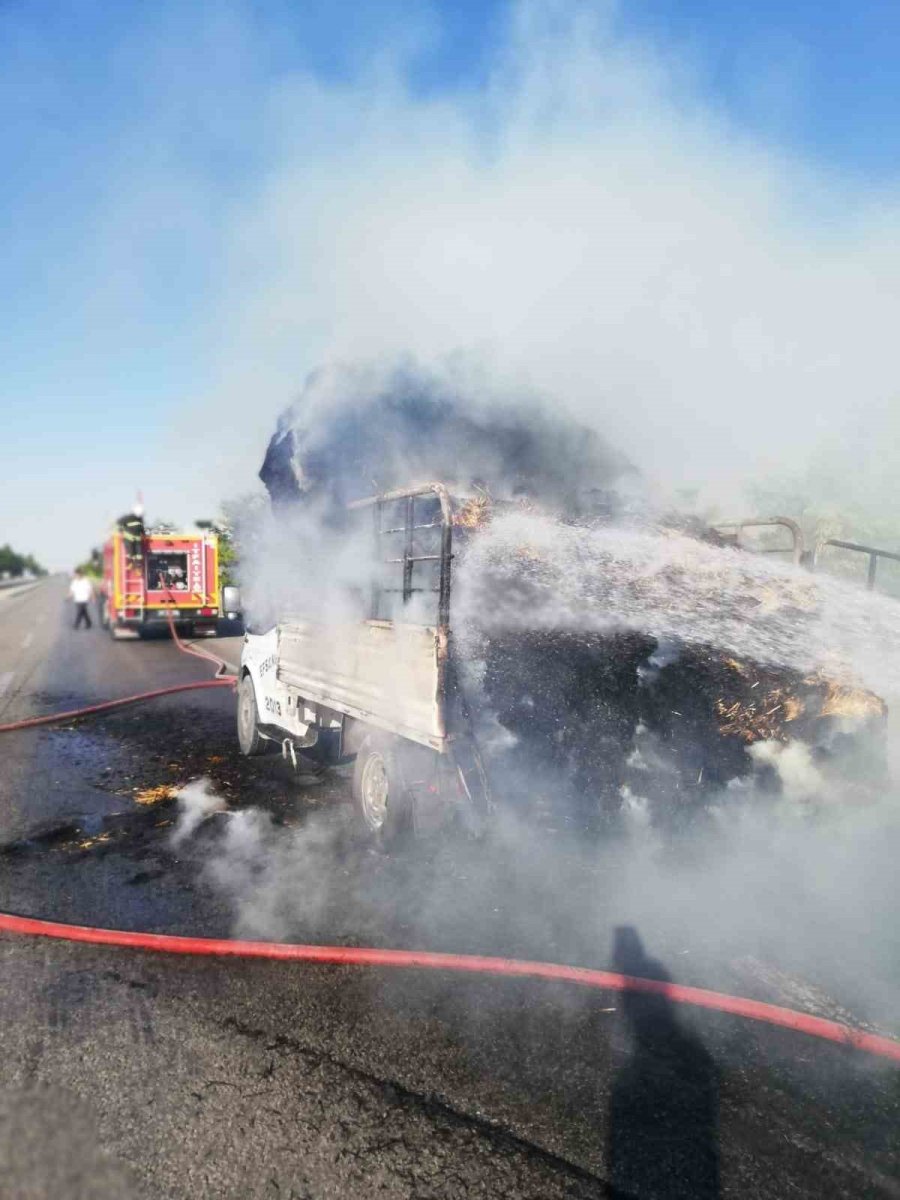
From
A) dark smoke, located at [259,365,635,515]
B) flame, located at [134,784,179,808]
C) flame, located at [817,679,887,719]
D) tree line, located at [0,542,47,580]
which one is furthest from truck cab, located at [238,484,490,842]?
tree line, located at [0,542,47,580]

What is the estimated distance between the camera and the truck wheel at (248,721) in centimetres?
816

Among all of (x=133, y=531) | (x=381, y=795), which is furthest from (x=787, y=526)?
(x=133, y=531)

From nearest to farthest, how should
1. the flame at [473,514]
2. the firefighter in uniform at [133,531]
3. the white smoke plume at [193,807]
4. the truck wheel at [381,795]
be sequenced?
the truck wheel at [381,795], the flame at [473,514], the white smoke plume at [193,807], the firefighter in uniform at [133,531]

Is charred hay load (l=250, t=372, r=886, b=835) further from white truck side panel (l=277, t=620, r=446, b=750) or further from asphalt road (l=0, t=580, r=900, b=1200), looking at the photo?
asphalt road (l=0, t=580, r=900, b=1200)

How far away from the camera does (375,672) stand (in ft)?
17.3

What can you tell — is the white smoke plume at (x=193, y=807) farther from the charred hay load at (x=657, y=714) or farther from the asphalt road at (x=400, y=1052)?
the charred hay load at (x=657, y=714)

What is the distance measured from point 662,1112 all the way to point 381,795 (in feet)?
9.61

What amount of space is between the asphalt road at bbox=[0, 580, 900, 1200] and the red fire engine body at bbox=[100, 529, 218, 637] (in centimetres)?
1593

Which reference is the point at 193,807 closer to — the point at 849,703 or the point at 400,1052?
the point at 400,1052

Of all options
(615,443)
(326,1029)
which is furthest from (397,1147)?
(615,443)

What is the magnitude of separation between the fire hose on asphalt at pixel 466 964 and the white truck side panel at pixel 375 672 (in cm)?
113

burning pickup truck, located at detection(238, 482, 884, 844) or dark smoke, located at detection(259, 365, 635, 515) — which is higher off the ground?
dark smoke, located at detection(259, 365, 635, 515)

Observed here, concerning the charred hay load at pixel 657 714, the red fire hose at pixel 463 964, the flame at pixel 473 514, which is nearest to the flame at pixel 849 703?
the charred hay load at pixel 657 714

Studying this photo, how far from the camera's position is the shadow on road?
101 inches
